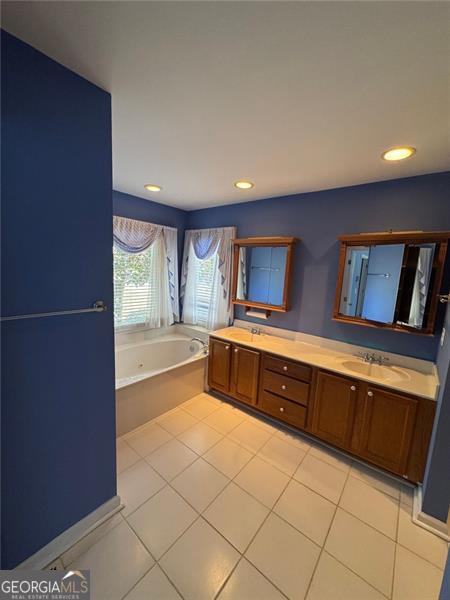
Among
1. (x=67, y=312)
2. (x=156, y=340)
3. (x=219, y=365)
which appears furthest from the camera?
(x=156, y=340)

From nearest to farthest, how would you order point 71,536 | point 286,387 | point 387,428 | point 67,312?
point 67,312, point 71,536, point 387,428, point 286,387

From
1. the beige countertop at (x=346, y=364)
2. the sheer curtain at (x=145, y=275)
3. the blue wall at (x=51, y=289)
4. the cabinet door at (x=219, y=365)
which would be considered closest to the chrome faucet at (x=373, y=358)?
the beige countertop at (x=346, y=364)

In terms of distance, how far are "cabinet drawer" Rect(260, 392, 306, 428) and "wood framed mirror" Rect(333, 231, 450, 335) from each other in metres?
0.92

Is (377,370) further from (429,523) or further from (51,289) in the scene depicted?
(51,289)

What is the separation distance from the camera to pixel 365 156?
159cm

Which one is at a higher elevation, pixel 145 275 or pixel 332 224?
pixel 332 224

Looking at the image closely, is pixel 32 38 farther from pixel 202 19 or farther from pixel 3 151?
pixel 202 19

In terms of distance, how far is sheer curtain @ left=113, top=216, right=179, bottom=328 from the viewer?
109 inches

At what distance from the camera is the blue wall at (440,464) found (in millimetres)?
1330

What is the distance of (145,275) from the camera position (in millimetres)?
3057

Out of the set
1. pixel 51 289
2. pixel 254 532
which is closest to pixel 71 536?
pixel 254 532

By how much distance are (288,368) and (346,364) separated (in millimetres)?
500

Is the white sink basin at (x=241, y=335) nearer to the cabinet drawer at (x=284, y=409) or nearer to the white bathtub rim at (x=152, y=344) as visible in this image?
the white bathtub rim at (x=152, y=344)

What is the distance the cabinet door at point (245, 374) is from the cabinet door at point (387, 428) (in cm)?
97
